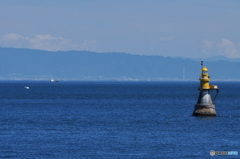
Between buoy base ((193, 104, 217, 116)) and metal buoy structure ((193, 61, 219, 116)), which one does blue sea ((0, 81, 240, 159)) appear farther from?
metal buoy structure ((193, 61, 219, 116))

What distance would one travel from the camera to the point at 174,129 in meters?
59.6

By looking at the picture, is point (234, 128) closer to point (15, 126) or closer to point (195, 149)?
point (195, 149)

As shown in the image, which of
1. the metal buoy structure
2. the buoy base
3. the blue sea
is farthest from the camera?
the buoy base

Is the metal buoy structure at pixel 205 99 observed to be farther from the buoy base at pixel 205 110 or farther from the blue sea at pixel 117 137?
the blue sea at pixel 117 137

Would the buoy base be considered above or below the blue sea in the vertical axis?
above

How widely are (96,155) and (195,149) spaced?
7.91 m

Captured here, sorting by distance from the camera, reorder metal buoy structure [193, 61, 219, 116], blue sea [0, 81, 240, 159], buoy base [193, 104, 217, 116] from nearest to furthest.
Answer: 1. blue sea [0, 81, 240, 159]
2. metal buoy structure [193, 61, 219, 116]
3. buoy base [193, 104, 217, 116]

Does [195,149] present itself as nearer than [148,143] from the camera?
Yes

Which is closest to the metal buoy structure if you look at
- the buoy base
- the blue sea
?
the buoy base

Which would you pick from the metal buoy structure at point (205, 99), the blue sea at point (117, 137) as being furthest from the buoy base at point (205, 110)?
the blue sea at point (117, 137)

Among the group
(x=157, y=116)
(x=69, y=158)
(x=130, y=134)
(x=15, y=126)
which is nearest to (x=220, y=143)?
(x=130, y=134)

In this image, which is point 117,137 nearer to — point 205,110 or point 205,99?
point 205,99

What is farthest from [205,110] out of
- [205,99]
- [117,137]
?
[117,137]

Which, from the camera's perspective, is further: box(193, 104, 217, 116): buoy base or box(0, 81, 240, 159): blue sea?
box(193, 104, 217, 116): buoy base
